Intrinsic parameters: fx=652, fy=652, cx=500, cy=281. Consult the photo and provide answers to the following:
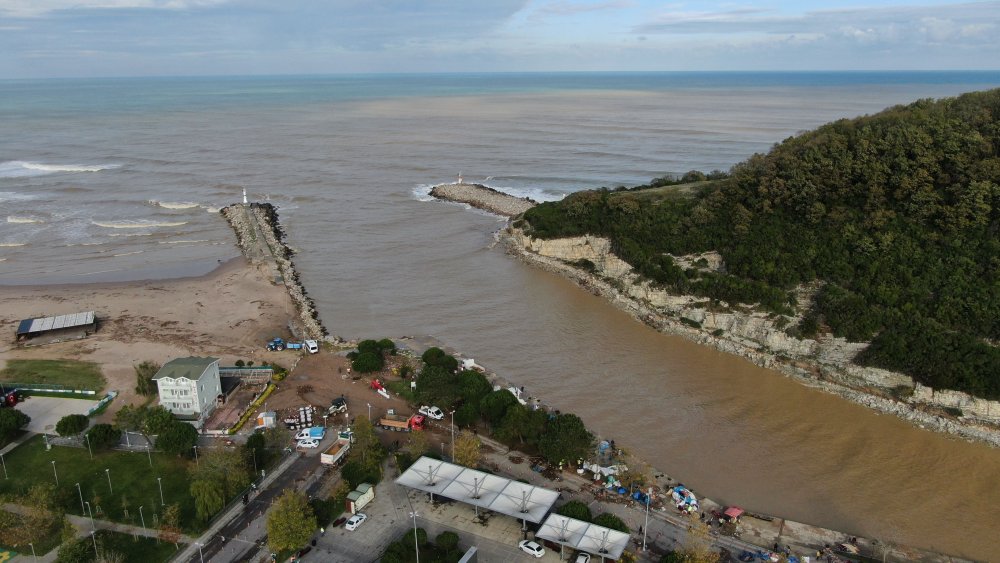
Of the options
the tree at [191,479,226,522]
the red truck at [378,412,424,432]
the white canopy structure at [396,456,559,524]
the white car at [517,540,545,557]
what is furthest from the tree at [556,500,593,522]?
the tree at [191,479,226,522]

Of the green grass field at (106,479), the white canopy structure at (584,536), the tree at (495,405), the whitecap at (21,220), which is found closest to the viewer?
the white canopy structure at (584,536)

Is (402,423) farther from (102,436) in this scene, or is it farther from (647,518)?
(102,436)

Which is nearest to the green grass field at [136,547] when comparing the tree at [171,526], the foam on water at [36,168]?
the tree at [171,526]

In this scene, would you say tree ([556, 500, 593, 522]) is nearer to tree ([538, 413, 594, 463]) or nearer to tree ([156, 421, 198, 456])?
tree ([538, 413, 594, 463])

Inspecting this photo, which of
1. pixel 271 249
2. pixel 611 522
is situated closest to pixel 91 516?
pixel 611 522

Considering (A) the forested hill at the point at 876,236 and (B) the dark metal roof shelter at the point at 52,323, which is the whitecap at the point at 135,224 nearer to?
(B) the dark metal roof shelter at the point at 52,323
